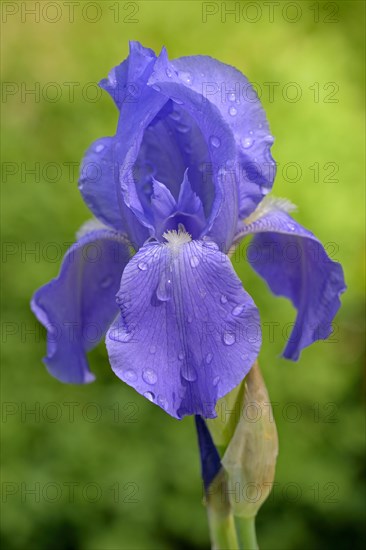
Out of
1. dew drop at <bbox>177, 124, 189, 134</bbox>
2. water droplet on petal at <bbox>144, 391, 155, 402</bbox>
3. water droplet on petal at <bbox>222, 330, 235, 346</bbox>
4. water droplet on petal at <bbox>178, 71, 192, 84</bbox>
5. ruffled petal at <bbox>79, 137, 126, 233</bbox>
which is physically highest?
water droplet on petal at <bbox>178, 71, 192, 84</bbox>

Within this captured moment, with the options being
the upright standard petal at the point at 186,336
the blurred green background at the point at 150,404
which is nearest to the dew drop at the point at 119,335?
the upright standard petal at the point at 186,336

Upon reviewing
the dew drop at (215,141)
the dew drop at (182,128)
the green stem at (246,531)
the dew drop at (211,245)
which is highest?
the dew drop at (182,128)

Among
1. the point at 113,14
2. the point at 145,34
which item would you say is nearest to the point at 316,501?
the point at 145,34

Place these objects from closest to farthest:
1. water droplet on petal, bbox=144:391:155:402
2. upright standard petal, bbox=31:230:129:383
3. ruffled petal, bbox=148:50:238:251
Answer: water droplet on petal, bbox=144:391:155:402
ruffled petal, bbox=148:50:238:251
upright standard petal, bbox=31:230:129:383

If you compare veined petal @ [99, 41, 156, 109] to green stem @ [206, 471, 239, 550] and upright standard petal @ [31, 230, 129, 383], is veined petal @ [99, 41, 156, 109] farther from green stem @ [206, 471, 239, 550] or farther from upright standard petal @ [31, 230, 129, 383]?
green stem @ [206, 471, 239, 550]

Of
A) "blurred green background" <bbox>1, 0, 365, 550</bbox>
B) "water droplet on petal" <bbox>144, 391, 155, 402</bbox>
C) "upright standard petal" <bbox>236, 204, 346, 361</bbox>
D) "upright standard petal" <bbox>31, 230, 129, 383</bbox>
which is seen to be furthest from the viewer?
"blurred green background" <bbox>1, 0, 365, 550</bbox>

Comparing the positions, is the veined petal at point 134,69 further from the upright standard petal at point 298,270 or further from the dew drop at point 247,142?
the upright standard petal at point 298,270

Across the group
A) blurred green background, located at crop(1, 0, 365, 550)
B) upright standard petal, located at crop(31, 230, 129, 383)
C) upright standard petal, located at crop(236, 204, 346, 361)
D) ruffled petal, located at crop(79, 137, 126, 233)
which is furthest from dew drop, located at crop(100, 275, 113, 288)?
blurred green background, located at crop(1, 0, 365, 550)

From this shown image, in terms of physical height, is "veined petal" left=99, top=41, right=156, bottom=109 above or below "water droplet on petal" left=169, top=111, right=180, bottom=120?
above
